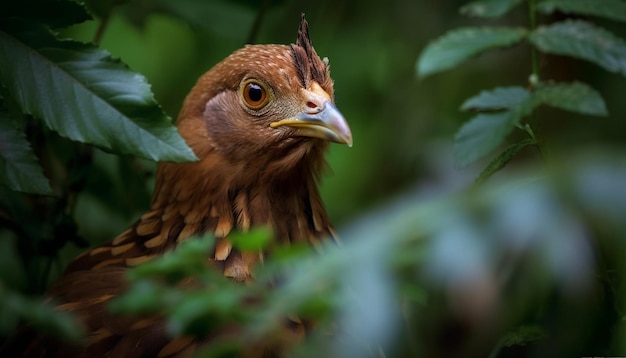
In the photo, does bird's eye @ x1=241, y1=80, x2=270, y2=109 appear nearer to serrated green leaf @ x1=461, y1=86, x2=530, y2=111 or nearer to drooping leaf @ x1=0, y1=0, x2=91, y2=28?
drooping leaf @ x1=0, y1=0, x2=91, y2=28

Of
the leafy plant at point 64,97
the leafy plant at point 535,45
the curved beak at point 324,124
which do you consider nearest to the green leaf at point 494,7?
the leafy plant at point 535,45

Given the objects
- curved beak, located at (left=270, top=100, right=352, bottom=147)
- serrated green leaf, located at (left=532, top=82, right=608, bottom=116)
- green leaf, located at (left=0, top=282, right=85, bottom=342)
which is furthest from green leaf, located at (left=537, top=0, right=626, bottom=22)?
green leaf, located at (left=0, top=282, right=85, bottom=342)

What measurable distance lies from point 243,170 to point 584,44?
46.6 inches

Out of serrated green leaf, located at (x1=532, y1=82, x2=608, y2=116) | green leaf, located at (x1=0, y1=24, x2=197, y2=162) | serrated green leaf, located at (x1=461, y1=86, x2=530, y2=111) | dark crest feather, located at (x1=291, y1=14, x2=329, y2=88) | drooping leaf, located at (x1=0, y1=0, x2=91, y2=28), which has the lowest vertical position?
green leaf, located at (x1=0, y1=24, x2=197, y2=162)

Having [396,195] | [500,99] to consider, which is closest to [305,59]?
[396,195]

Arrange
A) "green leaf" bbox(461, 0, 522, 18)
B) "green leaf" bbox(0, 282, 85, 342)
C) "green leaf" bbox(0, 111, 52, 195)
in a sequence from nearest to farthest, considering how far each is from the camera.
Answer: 1. "green leaf" bbox(0, 282, 85, 342)
2. "green leaf" bbox(461, 0, 522, 18)
3. "green leaf" bbox(0, 111, 52, 195)

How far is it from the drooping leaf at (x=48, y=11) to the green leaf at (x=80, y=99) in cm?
4

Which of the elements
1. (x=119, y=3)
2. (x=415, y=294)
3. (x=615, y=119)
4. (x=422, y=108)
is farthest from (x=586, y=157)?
(x=422, y=108)

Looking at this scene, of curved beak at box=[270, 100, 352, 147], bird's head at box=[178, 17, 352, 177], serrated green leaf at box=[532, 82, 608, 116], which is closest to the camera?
serrated green leaf at box=[532, 82, 608, 116]

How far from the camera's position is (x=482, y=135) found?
201cm

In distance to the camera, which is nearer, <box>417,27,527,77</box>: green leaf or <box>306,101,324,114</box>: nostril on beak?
<box>417,27,527,77</box>: green leaf

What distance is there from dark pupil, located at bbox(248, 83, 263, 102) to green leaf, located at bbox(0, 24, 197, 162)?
1.98 feet

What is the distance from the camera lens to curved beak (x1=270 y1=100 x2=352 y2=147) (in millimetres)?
2613

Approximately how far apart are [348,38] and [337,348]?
292cm
